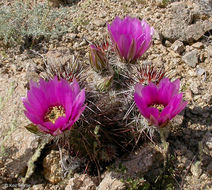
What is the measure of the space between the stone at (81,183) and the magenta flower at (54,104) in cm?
48

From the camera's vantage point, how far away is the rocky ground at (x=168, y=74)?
6.79ft

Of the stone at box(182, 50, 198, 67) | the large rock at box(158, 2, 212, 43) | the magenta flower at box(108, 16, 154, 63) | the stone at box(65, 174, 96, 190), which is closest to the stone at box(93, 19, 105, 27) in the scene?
the large rock at box(158, 2, 212, 43)

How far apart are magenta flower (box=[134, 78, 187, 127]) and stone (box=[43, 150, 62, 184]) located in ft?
2.47

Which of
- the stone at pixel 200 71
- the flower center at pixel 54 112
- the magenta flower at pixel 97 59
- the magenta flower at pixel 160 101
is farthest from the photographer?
the stone at pixel 200 71

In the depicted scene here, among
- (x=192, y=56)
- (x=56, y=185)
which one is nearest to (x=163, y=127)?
(x=56, y=185)

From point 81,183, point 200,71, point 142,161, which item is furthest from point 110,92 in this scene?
point 200,71

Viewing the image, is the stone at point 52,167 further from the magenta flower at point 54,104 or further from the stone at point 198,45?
the stone at point 198,45

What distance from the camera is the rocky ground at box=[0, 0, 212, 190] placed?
2.07 meters

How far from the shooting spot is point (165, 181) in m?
2.13

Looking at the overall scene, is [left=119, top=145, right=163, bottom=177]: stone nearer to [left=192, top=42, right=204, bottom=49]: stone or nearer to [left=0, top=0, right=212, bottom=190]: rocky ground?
[left=0, top=0, right=212, bottom=190]: rocky ground

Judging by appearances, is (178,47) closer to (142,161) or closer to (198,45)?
(198,45)

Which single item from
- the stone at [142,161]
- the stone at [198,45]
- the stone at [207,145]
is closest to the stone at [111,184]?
the stone at [142,161]

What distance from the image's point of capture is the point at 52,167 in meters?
2.07

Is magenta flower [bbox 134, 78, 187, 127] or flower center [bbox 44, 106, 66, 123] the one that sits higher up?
flower center [bbox 44, 106, 66, 123]
